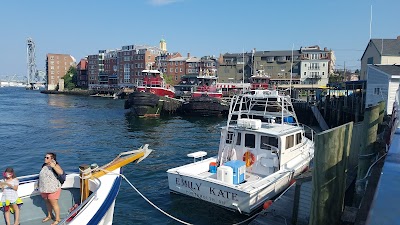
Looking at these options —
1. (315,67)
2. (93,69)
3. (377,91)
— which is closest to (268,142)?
(377,91)

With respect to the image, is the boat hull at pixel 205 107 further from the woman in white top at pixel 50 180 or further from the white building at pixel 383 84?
the woman in white top at pixel 50 180

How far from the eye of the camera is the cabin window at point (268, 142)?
39.3 feet

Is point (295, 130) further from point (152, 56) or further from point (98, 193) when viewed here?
point (152, 56)

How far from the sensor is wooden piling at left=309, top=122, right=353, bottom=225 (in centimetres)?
Result: 543

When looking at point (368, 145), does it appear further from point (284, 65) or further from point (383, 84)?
point (284, 65)

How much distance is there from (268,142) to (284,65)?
76916mm

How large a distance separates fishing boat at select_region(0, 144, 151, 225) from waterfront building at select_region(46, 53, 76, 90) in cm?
16882

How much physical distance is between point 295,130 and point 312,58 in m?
75.9

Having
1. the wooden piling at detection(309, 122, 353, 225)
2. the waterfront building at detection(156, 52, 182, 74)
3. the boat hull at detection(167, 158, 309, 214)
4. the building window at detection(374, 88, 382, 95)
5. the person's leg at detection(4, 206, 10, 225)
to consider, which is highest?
the waterfront building at detection(156, 52, 182, 74)

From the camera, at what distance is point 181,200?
39.4 ft

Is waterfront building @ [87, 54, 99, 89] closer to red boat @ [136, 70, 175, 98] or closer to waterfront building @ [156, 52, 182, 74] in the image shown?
waterfront building @ [156, 52, 182, 74]

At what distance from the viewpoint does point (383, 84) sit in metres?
22.6

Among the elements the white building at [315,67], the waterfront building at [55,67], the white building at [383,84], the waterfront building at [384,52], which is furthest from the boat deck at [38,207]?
the waterfront building at [55,67]

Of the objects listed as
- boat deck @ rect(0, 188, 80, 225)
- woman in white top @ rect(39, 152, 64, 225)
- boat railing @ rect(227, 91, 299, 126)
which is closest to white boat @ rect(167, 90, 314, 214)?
boat railing @ rect(227, 91, 299, 126)
